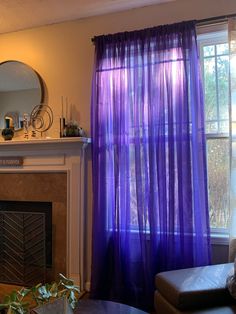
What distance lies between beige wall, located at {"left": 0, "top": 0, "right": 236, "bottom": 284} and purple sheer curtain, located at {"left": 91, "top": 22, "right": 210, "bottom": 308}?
0.20 meters

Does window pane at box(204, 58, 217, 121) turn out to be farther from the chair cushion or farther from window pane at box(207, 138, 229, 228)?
the chair cushion

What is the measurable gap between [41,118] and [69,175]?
0.70 m

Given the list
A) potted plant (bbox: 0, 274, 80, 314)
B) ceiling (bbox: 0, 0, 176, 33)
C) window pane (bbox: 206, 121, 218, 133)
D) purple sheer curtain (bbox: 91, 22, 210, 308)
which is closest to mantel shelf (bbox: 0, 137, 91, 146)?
purple sheer curtain (bbox: 91, 22, 210, 308)

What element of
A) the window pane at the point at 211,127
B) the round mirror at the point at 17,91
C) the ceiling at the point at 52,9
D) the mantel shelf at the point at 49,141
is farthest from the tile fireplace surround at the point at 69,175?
the ceiling at the point at 52,9

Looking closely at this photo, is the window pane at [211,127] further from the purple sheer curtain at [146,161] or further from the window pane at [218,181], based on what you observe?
the purple sheer curtain at [146,161]

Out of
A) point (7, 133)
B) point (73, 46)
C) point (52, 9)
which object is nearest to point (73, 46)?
point (73, 46)

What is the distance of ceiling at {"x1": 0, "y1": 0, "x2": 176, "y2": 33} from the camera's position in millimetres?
2783

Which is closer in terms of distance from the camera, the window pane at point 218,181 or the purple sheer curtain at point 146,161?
the purple sheer curtain at point 146,161

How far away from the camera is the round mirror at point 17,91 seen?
3223mm

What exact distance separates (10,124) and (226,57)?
7.47ft

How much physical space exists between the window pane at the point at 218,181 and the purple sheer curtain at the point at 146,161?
225mm

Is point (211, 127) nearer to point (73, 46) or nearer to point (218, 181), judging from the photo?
point (218, 181)

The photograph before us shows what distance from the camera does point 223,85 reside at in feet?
8.84

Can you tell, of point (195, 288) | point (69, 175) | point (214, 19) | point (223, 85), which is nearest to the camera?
point (195, 288)
